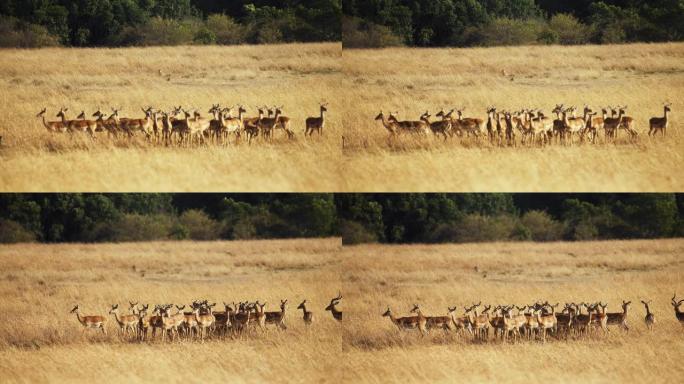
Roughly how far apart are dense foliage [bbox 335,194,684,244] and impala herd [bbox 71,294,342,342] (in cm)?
70

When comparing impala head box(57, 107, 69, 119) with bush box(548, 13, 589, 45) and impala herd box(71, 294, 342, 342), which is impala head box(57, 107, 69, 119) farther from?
bush box(548, 13, 589, 45)

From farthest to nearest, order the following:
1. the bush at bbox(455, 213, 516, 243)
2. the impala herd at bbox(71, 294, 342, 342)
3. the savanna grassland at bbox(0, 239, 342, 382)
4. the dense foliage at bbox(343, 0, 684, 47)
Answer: the dense foliage at bbox(343, 0, 684, 47), the bush at bbox(455, 213, 516, 243), the impala herd at bbox(71, 294, 342, 342), the savanna grassland at bbox(0, 239, 342, 382)

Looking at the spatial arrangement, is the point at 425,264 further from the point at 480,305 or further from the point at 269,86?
the point at 269,86

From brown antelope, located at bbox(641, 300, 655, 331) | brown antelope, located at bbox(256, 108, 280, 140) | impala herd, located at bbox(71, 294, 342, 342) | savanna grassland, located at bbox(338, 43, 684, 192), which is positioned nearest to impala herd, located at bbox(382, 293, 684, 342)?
brown antelope, located at bbox(641, 300, 655, 331)

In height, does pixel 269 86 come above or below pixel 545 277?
above

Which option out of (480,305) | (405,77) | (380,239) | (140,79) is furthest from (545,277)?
(140,79)

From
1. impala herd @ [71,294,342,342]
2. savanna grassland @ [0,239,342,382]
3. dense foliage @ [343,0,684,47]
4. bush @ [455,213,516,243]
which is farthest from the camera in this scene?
dense foliage @ [343,0,684,47]

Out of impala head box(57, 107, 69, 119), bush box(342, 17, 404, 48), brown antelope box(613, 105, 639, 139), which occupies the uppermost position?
bush box(342, 17, 404, 48)

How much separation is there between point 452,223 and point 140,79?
2860mm

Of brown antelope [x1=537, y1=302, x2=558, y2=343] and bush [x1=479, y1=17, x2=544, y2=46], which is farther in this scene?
bush [x1=479, y1=17, x2=544, y2=46]

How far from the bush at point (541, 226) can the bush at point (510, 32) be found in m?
1.45

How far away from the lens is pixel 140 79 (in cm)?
1036

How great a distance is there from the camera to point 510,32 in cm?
1045

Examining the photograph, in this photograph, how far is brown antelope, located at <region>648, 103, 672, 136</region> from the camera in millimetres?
10211
